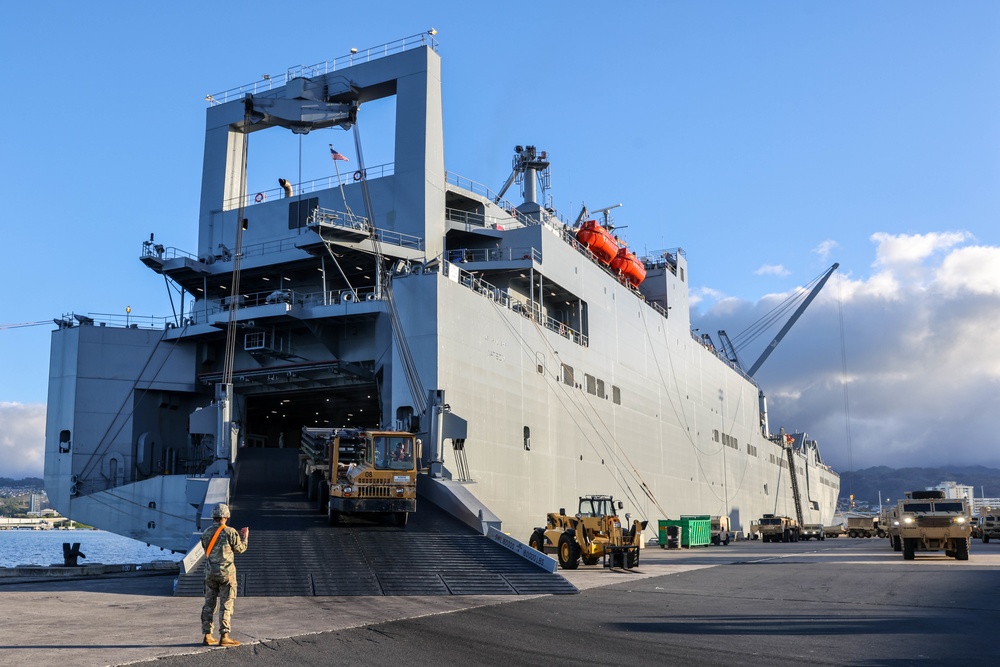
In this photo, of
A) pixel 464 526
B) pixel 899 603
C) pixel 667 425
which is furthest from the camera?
pixel 667 425

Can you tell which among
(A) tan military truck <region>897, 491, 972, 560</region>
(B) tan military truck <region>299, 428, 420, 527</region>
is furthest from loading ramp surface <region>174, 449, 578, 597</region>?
(A) tan military truck <region>897, 491, 972, 560</region>

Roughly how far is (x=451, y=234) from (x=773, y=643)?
25976 millimetres

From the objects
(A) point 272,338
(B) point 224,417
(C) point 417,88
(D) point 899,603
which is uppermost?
(C) point 417,88

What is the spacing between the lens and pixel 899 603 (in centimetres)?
1581

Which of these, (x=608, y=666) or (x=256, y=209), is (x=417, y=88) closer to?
(x=256, y=209)

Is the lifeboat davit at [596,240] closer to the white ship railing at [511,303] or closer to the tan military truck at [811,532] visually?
the white ship railing at [511,303]

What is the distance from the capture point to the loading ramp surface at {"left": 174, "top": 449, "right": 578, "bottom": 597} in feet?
54.5

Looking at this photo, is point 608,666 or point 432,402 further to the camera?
point 432,402

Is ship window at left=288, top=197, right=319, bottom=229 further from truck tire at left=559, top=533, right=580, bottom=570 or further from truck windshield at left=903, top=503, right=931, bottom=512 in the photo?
Result: truck windshield at left=903, top=503, right=931, bottom=512

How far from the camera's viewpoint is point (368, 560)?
18172 mm

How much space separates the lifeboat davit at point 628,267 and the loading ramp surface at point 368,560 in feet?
79.7

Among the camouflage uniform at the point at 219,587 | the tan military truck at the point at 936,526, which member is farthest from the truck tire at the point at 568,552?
the camouflage uniform at the point at 219,587

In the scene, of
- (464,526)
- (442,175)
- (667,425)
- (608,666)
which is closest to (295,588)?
(464,526)

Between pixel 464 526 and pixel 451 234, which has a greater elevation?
pixel 451 234
